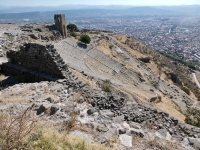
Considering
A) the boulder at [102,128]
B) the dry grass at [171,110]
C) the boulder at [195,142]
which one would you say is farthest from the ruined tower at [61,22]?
the boulder at [195,142]

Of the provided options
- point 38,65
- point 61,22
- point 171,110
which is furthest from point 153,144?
point 61,22

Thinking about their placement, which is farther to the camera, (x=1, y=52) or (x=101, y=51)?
(x=101, y=51)

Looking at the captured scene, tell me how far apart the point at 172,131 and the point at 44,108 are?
5.44 metres

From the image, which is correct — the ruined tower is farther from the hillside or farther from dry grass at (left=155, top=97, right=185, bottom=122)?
the hillside

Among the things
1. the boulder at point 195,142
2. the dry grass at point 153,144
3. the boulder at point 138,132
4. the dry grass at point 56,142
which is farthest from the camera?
the boulder at point 195,142

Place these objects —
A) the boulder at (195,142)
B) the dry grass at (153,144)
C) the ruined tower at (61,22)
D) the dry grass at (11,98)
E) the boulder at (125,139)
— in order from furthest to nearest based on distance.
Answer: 1. the ruined tower at (61,22)
2. the dry grass at (11,98)
3. the boulder at (195,142)
4. the dry grass at (153,144)
5. the boulder at (125,139)

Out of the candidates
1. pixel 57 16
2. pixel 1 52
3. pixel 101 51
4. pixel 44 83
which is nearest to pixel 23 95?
pixel 44 83

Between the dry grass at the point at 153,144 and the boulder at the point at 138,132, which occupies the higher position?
the boulder at the point at 138,132

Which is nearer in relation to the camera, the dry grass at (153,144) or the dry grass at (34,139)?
the dry grass at (34,139)

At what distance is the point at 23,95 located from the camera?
36.9ft

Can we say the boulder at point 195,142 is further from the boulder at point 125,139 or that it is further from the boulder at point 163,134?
the boulder at point 125,139

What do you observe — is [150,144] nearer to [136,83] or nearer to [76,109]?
[76,109]

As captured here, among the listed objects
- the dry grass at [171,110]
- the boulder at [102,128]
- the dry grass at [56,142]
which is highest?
the dry grass at [56,142]

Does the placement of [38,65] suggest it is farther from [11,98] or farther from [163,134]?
[163,134]
